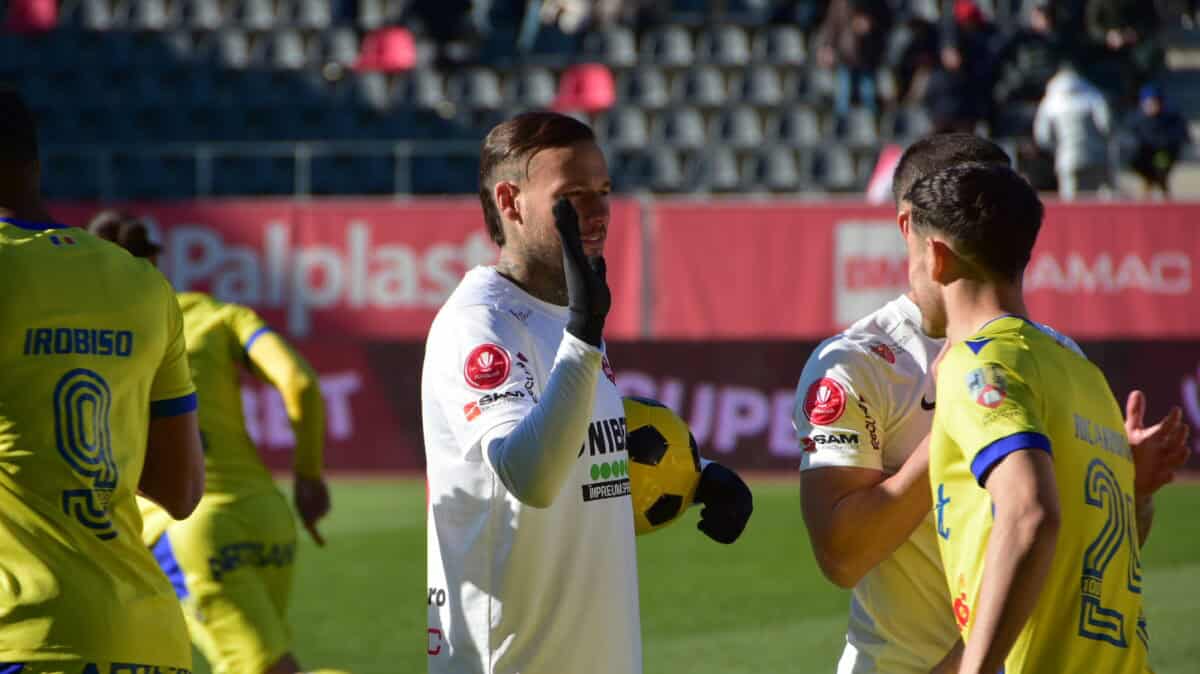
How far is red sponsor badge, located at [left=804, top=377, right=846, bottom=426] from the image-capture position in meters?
3.63

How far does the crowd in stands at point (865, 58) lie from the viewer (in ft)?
61.3

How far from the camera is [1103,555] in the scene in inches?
A: 116

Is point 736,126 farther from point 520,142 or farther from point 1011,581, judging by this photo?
point 1011,581

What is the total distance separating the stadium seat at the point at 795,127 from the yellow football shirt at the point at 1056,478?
19024 mm

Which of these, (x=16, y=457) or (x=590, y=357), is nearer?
(x=590, y=357)

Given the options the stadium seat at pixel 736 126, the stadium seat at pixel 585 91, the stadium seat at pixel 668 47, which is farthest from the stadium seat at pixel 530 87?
the stadium seat at pixel 736 126

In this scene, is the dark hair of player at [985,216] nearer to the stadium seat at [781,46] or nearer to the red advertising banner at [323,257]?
the red advertising banner at [323,257]

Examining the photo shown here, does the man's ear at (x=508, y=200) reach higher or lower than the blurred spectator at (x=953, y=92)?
higher

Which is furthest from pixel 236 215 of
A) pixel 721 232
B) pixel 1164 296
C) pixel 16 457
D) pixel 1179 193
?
pixel 16 457

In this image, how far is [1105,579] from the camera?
9.68 ft

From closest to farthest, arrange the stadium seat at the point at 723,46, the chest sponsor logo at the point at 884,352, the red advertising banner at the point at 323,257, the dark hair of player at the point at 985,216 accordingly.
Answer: the dark hair of player at the point at 985,216
the chest sponsor logo at the point at 884,352
the red advertising banner at the point at 323,257
the stadium seat at the point at 723,46

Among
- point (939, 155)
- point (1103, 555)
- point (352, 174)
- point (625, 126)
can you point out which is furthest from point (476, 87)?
point (1103, 555)

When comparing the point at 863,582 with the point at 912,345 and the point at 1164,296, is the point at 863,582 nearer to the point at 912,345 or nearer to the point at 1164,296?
the point at 912,345

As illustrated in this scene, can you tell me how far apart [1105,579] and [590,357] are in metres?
1.00
